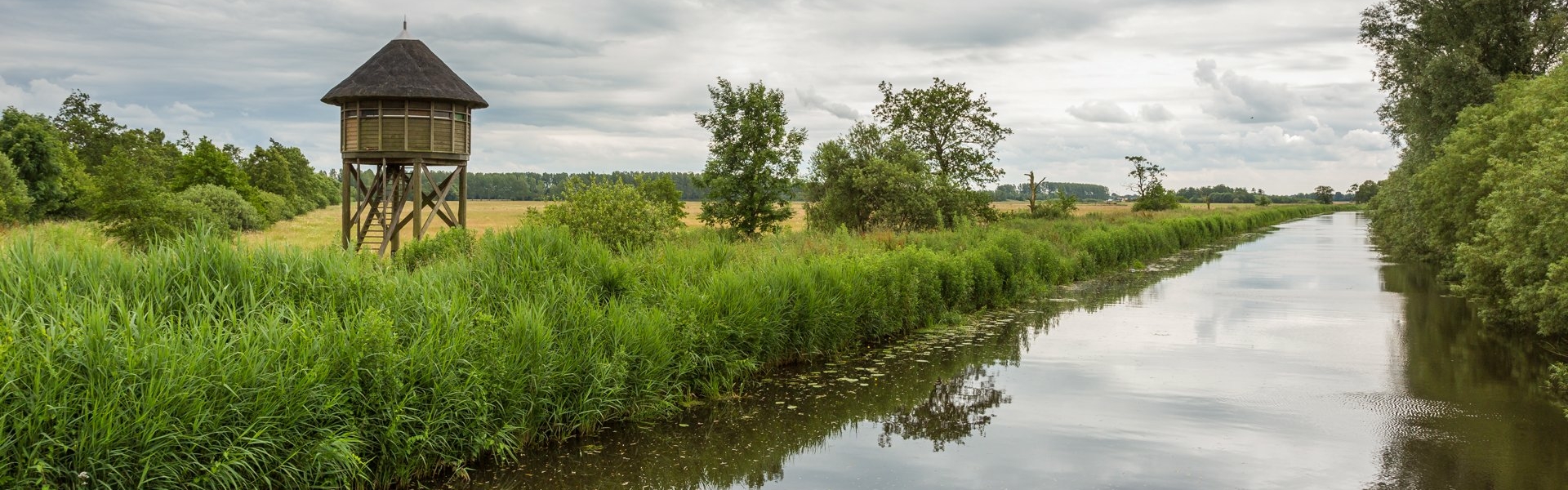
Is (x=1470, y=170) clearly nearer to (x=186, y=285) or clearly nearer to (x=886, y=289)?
(x=886, y=289)

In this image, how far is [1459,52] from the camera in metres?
27.5

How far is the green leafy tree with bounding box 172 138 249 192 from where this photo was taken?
5097 centimetres

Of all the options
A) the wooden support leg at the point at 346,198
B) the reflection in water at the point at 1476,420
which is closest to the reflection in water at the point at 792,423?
the reflection in water at the point at 1476,420

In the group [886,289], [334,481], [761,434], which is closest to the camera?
[334,481]

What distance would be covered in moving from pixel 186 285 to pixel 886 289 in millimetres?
9294

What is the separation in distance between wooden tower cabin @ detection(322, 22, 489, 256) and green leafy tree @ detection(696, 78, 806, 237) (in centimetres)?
631

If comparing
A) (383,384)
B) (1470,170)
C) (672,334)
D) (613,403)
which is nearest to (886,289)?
(672,334)

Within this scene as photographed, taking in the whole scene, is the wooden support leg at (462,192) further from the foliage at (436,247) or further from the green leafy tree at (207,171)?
the green leafy tree at (207,171)

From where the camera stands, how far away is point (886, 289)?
14.2 meters

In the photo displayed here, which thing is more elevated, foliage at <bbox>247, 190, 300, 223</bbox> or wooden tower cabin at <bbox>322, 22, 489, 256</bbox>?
wooden tower cabin at <bbox>322, 22, 489, 256</bbox>

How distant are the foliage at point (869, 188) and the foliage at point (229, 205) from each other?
25944 millimetres

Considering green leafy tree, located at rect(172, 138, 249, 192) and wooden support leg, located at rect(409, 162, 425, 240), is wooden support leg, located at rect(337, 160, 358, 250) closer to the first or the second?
wooden support leg, located at rect(409, 162, 425, 240)

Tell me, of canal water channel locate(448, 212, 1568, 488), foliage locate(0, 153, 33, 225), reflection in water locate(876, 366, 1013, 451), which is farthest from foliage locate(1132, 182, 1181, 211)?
foliage locate(0, 153, 33, 225)

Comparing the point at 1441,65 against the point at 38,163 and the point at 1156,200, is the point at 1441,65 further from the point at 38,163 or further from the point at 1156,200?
the point at 38,163
